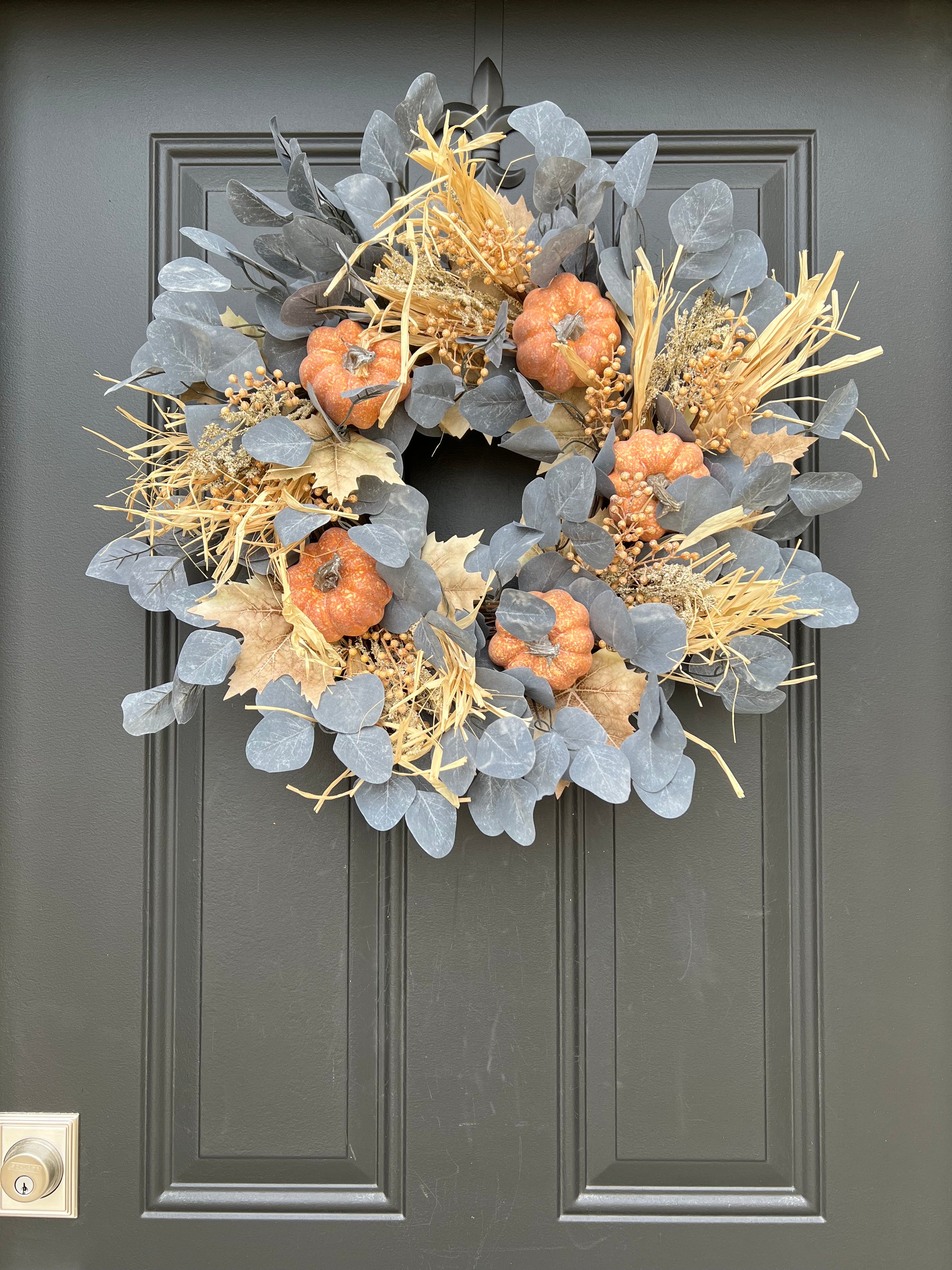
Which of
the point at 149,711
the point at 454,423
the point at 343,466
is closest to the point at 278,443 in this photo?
the point at 343,466

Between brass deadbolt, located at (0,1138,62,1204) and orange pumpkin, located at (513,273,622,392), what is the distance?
2.89 feet

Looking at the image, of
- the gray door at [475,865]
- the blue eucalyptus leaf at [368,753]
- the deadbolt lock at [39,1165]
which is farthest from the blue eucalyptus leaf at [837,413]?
the deadbolt lock at [39,1165]

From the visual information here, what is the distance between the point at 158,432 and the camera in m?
0.68

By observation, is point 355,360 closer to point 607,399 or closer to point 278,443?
point 278,443

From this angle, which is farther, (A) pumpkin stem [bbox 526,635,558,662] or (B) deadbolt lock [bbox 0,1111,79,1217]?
(B) deadbolt lock [bbox 0,1111,79,1217]

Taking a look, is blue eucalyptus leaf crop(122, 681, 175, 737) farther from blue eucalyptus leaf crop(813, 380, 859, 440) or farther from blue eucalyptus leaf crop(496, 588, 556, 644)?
blue eucalyptus leaf crop(813, 380, 859, 440)

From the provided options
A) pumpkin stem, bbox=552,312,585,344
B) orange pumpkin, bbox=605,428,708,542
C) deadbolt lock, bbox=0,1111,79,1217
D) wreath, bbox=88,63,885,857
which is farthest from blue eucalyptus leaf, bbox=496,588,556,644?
deadbolt lock, bbox=0,1111,79,1217

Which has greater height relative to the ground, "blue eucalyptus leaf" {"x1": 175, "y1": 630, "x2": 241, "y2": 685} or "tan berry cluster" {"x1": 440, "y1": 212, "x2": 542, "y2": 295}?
"tan berry cluster" {"x1": 440, "y1": 212, "x2": 542, "y2": 295}

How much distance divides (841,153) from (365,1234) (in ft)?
3.88

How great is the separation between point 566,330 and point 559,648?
0.26m

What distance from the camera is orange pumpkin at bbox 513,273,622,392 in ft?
2.10

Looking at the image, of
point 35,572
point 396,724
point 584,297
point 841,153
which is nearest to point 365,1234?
point 396,724

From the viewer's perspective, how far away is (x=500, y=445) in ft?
2.23

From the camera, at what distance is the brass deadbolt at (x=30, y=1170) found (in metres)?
0.77
